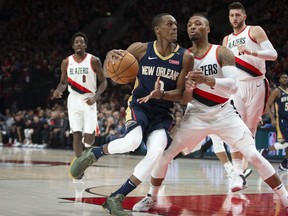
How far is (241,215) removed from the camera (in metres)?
6.29

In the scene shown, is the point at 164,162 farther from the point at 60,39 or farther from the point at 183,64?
the point at 60,39

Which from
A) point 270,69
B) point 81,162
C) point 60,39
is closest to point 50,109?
point 60,39

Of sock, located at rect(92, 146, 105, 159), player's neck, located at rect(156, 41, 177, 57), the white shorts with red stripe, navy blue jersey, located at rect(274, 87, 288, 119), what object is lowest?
sock, located at rect(92, 146, 105, 159)

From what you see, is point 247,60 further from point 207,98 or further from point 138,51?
point 138,51

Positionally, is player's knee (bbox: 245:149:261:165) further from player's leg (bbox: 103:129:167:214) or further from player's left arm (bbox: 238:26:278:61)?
player's left arm (bbox: 238:26:278:61)

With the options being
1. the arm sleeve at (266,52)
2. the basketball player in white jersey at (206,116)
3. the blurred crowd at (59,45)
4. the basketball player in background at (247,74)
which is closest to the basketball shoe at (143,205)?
the basketball player in white jersey at (206,116)

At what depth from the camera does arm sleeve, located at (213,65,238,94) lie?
636cm

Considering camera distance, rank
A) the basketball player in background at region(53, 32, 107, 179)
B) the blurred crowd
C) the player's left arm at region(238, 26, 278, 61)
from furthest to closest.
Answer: the blurred crowd < the basketball player in background at region(53, 32, 107, 179) < the player's left arm at region(238, 26, 278, 61)

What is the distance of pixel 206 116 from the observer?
22.1ft

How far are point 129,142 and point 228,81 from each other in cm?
114

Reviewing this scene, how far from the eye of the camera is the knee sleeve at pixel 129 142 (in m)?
6.21

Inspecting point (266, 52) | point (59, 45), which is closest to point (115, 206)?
point (266, 52)

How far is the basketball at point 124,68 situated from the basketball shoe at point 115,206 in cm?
115

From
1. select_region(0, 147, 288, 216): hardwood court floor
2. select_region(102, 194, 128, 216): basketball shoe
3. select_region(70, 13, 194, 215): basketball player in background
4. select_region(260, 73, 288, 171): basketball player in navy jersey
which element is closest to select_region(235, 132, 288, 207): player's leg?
select_region(0, 147, 288, 216): hardwood court floor
